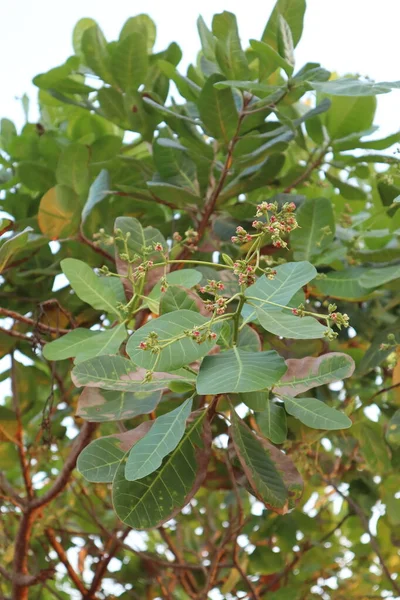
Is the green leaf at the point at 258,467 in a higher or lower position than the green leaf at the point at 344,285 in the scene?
lower

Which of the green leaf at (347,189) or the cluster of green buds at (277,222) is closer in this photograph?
the cluster of green buds at (277,222)

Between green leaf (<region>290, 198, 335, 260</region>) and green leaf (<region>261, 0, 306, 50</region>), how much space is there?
253 millimetres

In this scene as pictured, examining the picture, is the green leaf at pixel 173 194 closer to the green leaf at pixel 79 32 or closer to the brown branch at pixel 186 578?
the green leaf at pixel 79 32

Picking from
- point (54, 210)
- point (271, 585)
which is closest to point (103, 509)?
point (271, 585)

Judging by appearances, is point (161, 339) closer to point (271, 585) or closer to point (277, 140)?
point (277, 140)

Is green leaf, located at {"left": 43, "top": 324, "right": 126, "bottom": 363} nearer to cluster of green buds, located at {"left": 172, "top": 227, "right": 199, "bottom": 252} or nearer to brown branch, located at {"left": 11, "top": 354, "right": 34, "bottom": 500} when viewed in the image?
cluster of green buds, located at {"left": 172, "top": 227, "right": 199, "bottom": 252}

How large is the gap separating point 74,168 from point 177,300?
459 mm

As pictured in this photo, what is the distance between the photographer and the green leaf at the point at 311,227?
111cm

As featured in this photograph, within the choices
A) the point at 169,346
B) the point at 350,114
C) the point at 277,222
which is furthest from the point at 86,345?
the point at 350,114

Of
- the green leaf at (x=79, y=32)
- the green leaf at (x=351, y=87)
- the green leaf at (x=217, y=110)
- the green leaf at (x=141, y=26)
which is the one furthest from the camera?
the green leaf at (x=79, y=32)

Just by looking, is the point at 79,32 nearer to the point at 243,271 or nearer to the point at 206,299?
the point at 206,299

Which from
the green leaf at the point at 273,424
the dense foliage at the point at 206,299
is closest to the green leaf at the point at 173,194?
the dense foliage at the point at 206,299

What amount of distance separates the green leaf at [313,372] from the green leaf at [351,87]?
0.33 m

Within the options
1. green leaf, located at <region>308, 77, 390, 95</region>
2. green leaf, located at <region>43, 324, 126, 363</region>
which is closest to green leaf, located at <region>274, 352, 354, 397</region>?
green leaf, located at <region>43, 324, 126, 363</region>
